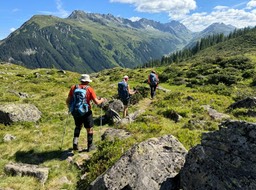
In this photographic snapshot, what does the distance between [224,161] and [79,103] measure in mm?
6990

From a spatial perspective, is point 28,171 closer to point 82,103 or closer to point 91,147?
point 91,147

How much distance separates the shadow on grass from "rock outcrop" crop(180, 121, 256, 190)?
256 inches

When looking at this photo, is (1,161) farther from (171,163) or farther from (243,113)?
(243,113)

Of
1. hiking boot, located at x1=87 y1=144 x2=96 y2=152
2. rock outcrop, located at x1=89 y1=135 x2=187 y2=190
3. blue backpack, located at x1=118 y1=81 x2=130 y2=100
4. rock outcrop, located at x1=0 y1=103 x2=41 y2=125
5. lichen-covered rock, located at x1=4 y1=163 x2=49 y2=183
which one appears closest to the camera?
rock outcrop, located at x1=89 y1=135 x2=187 y2=190

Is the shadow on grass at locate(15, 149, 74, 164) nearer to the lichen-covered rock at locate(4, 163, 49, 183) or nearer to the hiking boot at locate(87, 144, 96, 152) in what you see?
the hiking boot at locate(87, 144, 96, 152)

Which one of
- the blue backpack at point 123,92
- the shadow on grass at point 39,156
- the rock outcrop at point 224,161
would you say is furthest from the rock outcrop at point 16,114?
the rock outcrop at point 224,161

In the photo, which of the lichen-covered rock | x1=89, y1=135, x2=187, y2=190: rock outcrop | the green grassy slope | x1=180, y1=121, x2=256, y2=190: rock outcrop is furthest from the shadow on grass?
x1=180, y1=121, x2=256, y2=190: rock outcrop

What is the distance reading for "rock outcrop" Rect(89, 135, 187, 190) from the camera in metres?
7.70

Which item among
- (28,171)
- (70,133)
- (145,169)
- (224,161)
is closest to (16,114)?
(70,133)

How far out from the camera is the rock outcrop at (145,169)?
7.70 m

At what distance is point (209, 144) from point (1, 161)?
28.6 ft

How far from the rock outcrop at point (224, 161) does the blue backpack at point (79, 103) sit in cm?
585

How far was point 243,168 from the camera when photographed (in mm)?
6516

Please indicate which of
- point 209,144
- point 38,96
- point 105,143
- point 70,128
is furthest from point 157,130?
point 38,96
